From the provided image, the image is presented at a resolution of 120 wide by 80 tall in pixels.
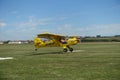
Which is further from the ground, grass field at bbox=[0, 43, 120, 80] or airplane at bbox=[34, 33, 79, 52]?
airplane at bbox=[34, 33, 79, 52]

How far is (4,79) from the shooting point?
34.1 ft

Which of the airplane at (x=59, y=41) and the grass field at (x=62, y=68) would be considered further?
the airplane at (x=59, y=41)

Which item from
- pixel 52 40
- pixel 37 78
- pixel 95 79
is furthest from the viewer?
pixel 52 40

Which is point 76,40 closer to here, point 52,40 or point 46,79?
point 52,40

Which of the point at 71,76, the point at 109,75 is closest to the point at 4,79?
the point at 71,76

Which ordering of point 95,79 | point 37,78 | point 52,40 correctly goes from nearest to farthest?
point 95,79
point 37,78
point 52,40

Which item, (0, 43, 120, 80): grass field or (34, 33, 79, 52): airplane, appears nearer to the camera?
(0, 43, 120, 80): grass field

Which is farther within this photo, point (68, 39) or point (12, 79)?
point (68, 39)

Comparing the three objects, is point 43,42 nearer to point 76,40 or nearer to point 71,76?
point 76,40

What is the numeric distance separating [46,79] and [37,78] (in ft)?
1.61

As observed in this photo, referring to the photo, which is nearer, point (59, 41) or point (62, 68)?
point (62, 68)

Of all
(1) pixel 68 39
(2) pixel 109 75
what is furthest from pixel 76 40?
(2) pixel 109 75

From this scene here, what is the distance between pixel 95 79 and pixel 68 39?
20668mm

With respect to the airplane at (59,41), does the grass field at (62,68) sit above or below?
below
